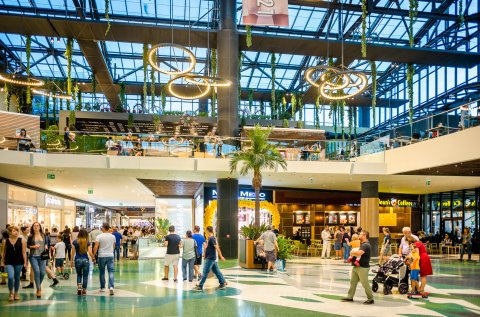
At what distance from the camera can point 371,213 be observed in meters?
25.2

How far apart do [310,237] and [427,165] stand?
45.3 ft

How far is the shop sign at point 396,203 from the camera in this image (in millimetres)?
32375

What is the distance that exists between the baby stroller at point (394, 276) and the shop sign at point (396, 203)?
65.8ft

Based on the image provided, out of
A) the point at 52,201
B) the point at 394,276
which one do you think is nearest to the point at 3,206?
the point at 52,201

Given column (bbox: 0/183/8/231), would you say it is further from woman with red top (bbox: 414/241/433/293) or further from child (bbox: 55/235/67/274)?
woman with red top (bbox: 414/241/433/293)

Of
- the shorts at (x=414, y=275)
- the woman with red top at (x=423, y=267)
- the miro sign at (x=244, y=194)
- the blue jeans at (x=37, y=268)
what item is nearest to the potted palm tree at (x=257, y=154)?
the miro sign at (x=244, y=194)

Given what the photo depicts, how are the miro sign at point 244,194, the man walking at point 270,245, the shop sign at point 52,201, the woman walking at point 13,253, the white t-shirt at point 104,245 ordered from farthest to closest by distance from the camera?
1. the shop sign at point 52,201
2. the miro sign at point 244,194
3. the man walking at point 270,245
4. the white t-shirt at point 104,245
5. the woman walking at point 13,253

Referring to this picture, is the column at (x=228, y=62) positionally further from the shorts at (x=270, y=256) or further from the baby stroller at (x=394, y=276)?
the baby stroller at (x=394, y=276)

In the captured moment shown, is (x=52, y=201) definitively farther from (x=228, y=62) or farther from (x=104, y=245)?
(x=104, y=245)

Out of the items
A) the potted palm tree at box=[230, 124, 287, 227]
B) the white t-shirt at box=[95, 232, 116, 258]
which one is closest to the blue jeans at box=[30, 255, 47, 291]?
the white t-shirt at box=[95, 232, 116, 258]

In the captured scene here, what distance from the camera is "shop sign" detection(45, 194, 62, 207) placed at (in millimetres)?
31406

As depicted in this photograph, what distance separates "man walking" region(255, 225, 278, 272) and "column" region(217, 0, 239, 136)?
851 cm

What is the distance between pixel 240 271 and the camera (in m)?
17.5

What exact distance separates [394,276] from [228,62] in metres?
14.9
